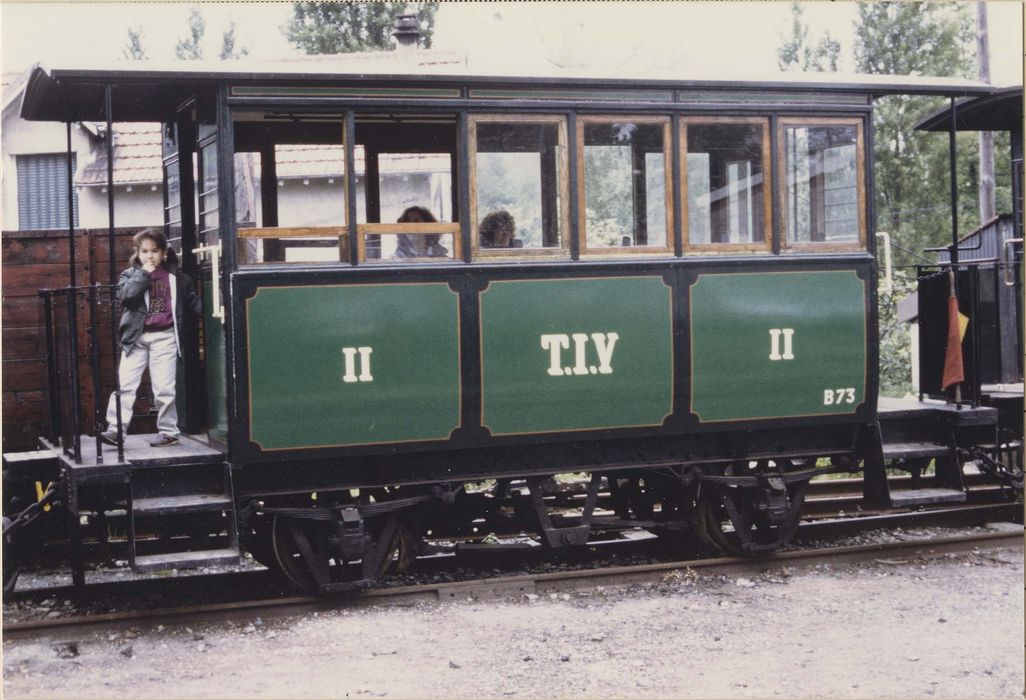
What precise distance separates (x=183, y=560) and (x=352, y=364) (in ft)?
4.42

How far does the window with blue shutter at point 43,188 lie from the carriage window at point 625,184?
9.68m

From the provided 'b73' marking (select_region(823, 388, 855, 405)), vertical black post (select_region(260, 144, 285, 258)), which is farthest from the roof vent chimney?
'b73' marking (select_region(823, 388, 855, 405))

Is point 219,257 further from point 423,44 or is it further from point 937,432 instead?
point 423,44

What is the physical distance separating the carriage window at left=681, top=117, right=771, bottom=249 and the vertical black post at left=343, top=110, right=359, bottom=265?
6.47 feet

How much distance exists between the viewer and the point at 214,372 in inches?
268

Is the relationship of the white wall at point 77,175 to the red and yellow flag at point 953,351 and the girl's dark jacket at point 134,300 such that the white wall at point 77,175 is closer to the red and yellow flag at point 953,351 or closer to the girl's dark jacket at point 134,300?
the girl's dark jacket at point 134,300

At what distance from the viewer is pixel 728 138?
7.15 m

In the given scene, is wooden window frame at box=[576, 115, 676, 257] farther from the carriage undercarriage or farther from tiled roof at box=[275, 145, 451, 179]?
the carriage undercarriage

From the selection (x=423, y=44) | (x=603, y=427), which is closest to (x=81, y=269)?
(x=603, y=427)

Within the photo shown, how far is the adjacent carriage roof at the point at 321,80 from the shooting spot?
20.0 feet

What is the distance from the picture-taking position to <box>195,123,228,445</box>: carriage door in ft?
21.1

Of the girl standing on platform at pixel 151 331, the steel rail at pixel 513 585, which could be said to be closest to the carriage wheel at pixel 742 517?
the steel rail at pixel 513 585

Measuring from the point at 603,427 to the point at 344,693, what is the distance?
2359mm

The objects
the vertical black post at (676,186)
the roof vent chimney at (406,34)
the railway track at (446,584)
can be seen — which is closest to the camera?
the railway track at (446,584)
